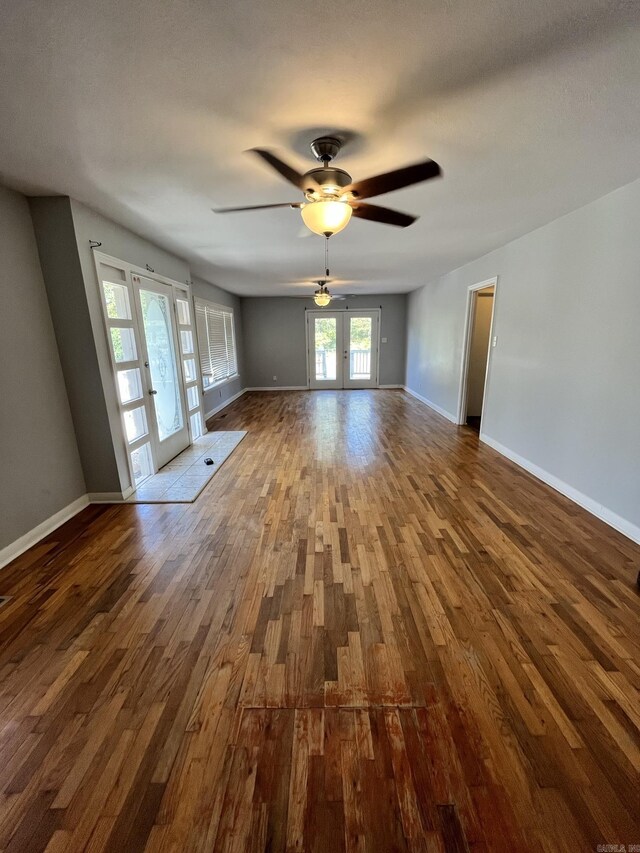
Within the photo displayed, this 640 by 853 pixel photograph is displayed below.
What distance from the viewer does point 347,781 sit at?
1.16 meters

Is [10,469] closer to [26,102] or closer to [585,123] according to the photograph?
[26,102]

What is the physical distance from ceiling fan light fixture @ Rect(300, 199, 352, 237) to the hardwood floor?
80.3 inches

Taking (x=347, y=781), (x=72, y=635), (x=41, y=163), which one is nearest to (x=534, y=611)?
(x=347, y=781)

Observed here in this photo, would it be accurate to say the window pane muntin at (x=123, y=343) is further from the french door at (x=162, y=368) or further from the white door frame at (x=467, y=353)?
the white door frame at (x=467, y=353)

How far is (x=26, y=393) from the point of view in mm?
2523

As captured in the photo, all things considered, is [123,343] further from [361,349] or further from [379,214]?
[361,349]

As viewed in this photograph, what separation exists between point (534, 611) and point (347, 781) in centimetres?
130

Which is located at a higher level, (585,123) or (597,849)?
(585,123)

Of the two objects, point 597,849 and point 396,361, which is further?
point 396,361

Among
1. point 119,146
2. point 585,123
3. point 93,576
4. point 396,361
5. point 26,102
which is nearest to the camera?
point 26,102

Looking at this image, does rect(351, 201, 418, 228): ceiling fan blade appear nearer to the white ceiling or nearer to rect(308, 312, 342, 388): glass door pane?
the white ceiling

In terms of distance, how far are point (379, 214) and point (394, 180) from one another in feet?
1.67

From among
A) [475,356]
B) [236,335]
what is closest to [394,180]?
[475,356]

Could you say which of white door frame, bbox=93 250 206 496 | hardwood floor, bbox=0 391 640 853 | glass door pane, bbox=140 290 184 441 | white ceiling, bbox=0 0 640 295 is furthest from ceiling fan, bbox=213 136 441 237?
glass door pane, bbox=140 290 184 441
